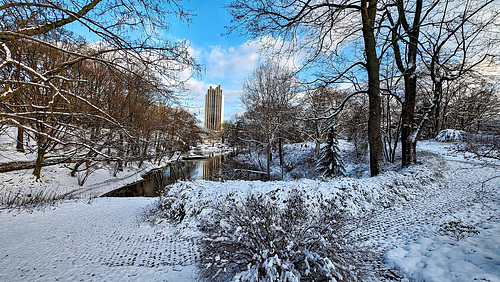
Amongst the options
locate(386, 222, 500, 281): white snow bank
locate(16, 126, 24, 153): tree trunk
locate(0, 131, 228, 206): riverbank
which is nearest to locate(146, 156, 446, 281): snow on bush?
locate(386, 222, 500, 281): white snow bank

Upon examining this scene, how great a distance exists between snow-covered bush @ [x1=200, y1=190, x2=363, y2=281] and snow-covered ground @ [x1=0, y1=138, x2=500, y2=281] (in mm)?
776

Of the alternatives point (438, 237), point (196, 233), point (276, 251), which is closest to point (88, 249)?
point (196, 233)

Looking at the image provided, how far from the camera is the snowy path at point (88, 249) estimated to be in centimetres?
280

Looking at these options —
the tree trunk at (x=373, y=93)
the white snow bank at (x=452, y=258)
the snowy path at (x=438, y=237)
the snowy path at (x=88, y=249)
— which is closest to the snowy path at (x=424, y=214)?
the snowy path at (x=438, y=237)

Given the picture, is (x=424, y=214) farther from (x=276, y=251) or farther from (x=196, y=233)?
(x=196, y=233)

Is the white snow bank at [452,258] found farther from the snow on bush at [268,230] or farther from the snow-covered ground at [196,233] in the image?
the snow on bush at [268,230]

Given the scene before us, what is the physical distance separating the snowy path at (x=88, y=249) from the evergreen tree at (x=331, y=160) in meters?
10.4

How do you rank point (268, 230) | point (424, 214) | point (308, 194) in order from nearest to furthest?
point (268, 230), point (424, 214), point (308, 194)

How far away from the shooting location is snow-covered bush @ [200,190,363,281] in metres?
1.97

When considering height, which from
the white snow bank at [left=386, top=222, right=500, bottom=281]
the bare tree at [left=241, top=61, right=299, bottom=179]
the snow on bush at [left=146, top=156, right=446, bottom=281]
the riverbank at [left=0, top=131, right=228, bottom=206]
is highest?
the bare tree at [left=241, top=61, right=299, bottom=179]

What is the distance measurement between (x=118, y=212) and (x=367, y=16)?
34.5 feet

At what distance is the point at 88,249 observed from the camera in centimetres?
360

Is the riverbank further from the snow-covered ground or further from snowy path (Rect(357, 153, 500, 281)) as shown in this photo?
snowy path (Rect(357, 153, 500, 281))

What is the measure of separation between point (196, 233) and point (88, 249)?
1.96 m
